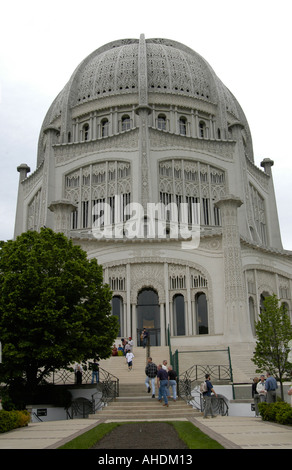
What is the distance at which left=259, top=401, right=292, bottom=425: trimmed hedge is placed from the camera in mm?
→ 13008

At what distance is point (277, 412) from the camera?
539 inches

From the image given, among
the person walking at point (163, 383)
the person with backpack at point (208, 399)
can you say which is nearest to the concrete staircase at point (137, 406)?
the person walking at point (163, 383)

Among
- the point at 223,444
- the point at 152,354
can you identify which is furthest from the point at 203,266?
the point at 223,444

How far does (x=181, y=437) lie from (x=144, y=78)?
149 feet

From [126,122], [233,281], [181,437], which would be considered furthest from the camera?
[126,122]

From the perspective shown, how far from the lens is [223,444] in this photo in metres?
9.58

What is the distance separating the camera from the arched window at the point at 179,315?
34.1 m

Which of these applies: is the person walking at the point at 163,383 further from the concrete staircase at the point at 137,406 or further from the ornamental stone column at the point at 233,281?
the ornamental stone column at the point at 233,281

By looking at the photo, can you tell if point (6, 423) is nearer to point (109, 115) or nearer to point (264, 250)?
point (264, 250)

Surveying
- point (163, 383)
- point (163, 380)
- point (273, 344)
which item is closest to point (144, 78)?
point (273, 344)

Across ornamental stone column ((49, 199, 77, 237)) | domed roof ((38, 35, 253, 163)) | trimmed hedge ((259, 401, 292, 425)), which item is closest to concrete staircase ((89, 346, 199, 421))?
trimmed hedge ((259, 401, 292, 425))

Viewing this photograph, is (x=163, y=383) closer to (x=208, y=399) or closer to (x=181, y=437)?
(x=208, y=399)

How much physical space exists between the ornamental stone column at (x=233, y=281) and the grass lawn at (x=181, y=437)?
1751cm

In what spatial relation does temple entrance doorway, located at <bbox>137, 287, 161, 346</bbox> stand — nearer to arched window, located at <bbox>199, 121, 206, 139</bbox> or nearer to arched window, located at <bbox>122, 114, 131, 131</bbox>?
arched window, located at <bbox>122, 114, 131, 131</bbox>
